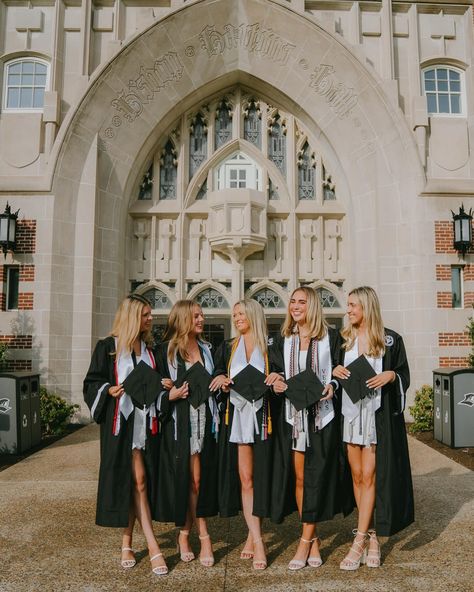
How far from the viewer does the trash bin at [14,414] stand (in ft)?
23.3

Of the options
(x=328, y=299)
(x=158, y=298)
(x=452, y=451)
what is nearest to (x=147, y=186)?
(x=158, y=298)

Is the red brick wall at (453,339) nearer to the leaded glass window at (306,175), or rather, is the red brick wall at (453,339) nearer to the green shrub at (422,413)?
the green shrub at (422,413)

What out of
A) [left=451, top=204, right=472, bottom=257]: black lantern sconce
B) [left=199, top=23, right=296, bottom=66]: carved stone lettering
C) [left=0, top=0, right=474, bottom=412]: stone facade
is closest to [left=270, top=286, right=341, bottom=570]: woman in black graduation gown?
[left=0, top=0, right=474, bottom=412]: stone facade

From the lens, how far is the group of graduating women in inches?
128

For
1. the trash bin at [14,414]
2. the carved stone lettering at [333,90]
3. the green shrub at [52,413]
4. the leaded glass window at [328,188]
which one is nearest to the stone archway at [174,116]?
the carved stone lettering at [333,90]

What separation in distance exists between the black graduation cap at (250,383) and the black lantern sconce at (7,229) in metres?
7.30

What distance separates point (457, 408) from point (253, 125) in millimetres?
7333

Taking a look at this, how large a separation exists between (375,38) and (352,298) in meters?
9.08

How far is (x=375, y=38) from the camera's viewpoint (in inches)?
409

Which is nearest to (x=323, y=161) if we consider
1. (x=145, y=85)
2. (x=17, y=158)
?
(x=145, y=85)

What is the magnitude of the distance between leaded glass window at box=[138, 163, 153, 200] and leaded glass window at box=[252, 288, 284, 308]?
3.25m

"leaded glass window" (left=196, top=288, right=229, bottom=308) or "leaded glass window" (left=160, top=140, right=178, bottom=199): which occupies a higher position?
"leaded glass window" (left=160, top=140, right=178, bottom=199)

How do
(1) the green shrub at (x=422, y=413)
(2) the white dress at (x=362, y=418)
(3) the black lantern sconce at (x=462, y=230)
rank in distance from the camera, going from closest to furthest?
(2) the white dress at (x=362, y=418)
(1) the green shrub at (x=422, y=413)
(3) the black lantern sconce at (x=462, y=230)

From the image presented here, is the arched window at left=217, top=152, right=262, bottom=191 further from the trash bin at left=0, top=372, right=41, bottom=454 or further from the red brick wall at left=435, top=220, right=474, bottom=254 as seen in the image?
the trash bin at left=0, top=372, right=41, bottom=454
